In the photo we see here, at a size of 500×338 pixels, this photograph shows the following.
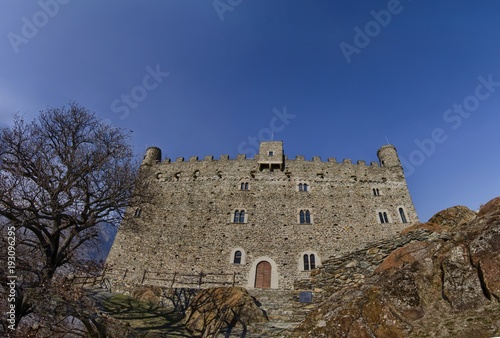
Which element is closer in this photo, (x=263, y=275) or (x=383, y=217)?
(x=263, y=275)

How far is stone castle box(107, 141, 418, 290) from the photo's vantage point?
67.5 feet

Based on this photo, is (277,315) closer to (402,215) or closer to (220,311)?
(220,311)

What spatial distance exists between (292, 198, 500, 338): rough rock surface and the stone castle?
16.2 metres

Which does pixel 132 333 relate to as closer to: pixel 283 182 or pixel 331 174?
pixel 283 182

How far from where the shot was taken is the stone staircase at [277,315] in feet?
24.6

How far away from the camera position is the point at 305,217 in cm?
2298

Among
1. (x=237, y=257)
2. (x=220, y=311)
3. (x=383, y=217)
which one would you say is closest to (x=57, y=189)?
(x=220, y=311)

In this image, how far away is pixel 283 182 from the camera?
25422mm

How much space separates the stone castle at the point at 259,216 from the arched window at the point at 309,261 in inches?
2.9

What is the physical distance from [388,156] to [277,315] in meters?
22.3

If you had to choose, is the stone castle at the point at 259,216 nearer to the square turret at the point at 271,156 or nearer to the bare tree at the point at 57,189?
the square turret at the point at 271,156

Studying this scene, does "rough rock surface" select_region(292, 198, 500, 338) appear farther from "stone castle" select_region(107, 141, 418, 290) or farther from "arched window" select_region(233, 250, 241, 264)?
"arched window" select_region(233, 250, 241, 264)

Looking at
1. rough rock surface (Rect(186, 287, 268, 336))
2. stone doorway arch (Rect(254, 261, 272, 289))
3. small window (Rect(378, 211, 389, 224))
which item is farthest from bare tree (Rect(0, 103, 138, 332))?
small window (Rect(378, 211, 389, 224))

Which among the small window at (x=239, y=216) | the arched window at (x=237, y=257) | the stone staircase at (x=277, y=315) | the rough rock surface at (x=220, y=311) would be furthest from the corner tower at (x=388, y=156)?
the rough rock surface at (x=220, y=311)
